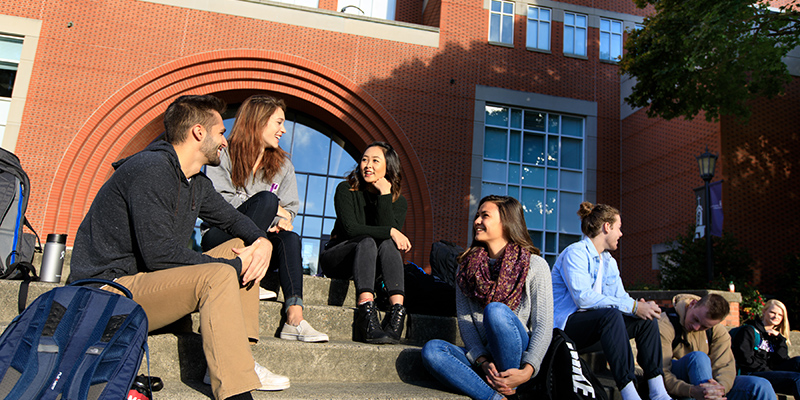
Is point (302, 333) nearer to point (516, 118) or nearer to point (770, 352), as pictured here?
point (770, 352)

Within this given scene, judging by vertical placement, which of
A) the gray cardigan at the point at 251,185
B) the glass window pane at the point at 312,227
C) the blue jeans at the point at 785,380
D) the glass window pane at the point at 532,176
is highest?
A: the glass window pane at the point at 532,176

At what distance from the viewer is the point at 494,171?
11711mm

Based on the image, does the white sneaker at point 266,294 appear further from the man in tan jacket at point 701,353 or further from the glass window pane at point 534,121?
the glass window pane at point 534,121

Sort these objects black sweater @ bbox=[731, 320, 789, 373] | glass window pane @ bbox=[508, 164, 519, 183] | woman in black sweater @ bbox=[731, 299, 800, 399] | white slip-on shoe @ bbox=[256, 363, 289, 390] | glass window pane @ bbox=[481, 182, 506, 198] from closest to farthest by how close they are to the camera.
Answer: white slip-on shoe @ bbox=[256, 363, 289, 390] < woman in black sweater @ bbox=[731, 299, 800, 399] < black sweater @ bbox=[731, 320, 789, 373] < glass window pane @ bbox=[481, 182, 506, 198] < glass window pane @ bbox=[508, 164, 519, 183]

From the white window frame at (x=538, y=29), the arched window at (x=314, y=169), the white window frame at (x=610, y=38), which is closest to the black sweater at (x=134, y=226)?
the arched window at (x=314, y=169)

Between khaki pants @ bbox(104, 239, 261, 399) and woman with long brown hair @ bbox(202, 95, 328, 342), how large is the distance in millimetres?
840

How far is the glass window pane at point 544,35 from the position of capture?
12236 millimetres

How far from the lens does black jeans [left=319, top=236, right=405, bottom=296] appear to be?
3.38 m

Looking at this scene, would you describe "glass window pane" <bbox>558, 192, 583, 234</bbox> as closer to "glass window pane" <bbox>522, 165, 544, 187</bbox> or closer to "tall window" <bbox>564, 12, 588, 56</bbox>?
"glass window pane" <bbox>522, 165, 544, 187</bbox>

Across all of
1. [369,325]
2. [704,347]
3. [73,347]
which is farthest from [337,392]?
[704,347]

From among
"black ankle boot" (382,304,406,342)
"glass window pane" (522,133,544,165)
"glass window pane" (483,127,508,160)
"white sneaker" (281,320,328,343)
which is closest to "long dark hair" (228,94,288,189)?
"white sneaker" (281,320,328,343)

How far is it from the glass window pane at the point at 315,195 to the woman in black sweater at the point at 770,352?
8.98m

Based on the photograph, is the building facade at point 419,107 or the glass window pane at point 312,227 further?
the glass window pane at point 312,227

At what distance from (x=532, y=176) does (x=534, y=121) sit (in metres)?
1.32
